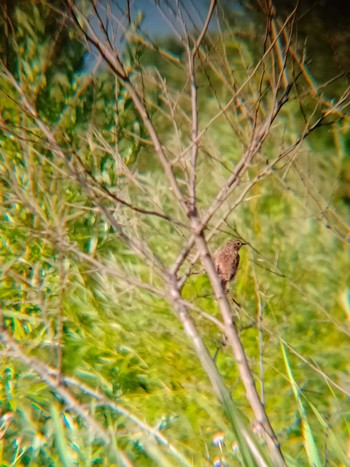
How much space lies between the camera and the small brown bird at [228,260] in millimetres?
2059

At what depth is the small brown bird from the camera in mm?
2059

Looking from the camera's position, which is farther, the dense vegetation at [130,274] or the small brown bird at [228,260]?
the dense vegetation at [130,274]

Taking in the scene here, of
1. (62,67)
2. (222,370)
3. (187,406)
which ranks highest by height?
(62,67)

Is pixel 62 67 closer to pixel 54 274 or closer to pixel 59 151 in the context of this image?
pixel 54 274

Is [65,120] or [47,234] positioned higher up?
[65,120]

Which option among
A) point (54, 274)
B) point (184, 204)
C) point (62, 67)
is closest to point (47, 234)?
point (184, 204)

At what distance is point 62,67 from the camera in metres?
2.83

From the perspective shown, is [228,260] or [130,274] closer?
[228,260]

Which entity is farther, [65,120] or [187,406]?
[65,120]

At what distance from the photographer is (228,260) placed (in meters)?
2.08

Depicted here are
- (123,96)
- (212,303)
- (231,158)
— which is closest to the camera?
(212,303)

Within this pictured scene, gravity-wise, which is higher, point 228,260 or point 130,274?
point 228,260

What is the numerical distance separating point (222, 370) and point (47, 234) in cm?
132

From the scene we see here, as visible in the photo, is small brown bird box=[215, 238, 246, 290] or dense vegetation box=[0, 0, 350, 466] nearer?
small brown bird box=[215, 238, 246, 290]
